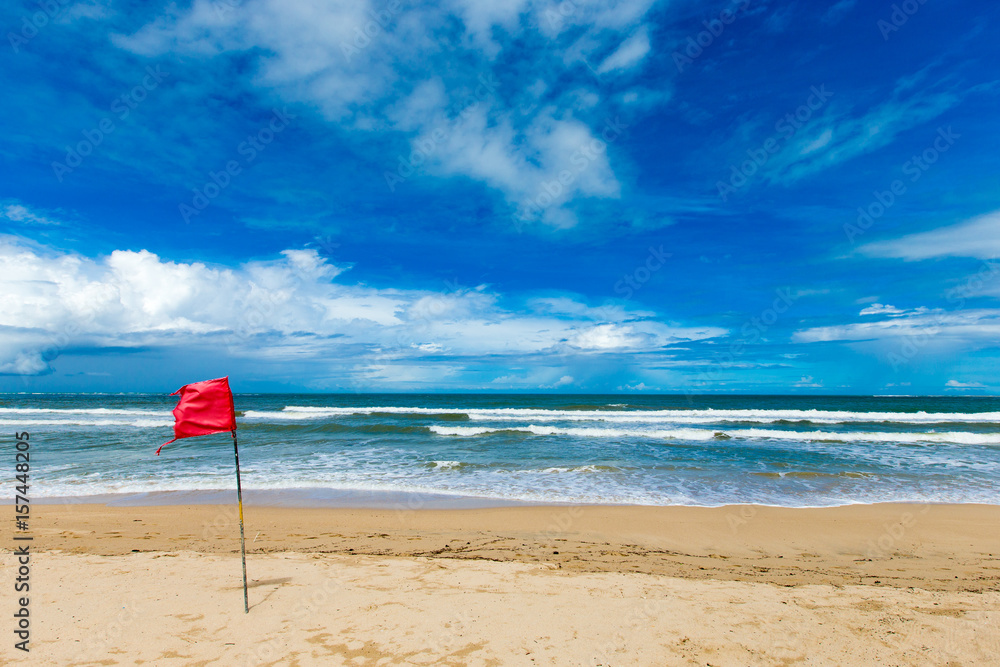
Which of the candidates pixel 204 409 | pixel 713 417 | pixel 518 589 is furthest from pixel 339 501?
pixel 713 417

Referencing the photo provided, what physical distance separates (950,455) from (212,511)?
2519 cm

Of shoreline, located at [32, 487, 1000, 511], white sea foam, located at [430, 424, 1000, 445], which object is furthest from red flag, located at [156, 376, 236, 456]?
white sea foam, located at [430, 424, 1000, 445]

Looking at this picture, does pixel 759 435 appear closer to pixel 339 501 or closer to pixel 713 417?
pixel 713 417

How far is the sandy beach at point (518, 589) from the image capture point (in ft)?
13.9

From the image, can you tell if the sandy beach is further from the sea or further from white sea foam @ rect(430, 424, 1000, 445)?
white sea foam @ rect(430, 424, 1000, 445)

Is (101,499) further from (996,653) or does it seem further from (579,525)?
(996,653)

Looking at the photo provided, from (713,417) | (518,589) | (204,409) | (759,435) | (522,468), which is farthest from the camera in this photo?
(713,417)

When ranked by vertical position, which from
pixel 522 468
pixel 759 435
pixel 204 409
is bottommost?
pixel 522 468

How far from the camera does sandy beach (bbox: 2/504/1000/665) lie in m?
4.24

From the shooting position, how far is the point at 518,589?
220 inches

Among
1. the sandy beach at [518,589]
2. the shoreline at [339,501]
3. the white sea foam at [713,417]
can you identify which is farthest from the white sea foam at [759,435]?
the sandy beach at [518,589]

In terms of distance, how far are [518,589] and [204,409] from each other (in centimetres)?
414

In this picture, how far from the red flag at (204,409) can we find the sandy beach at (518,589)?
204cm

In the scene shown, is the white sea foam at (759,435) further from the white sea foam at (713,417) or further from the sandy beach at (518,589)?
the sandy beach at (518,589)
